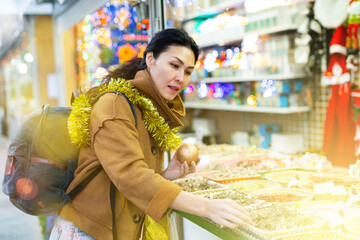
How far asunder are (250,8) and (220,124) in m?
2.61

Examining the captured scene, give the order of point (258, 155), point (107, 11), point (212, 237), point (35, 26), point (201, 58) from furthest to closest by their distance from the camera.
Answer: point (35, 26)
point (201, 58)
point (107, 11)
point (258, 155)
point (212, 237)

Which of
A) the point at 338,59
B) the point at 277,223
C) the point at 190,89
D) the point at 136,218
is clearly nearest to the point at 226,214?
the point at 277,223

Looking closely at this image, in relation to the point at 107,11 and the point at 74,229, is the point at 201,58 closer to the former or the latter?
the point at 107,11

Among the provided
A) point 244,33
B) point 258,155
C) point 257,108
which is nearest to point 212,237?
point 258,155

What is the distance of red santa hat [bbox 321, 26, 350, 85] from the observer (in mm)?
4082

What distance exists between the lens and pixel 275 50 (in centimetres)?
495

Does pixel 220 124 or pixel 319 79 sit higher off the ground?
pixel 319 79

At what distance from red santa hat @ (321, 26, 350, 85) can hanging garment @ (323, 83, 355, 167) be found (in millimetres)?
89

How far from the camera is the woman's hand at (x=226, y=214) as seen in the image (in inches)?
57.7

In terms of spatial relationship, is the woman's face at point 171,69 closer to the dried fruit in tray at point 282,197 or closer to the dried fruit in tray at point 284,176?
the dried fruit in tray at point 282,197

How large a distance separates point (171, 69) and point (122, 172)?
1.81 ft

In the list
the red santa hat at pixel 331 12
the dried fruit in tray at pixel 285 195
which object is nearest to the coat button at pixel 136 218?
the dried fruit in tray at pixel 285 195

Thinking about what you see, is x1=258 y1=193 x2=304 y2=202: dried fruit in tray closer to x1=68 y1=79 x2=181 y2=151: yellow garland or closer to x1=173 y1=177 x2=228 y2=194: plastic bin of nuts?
x1=173 y1=177 x2=228 y2=194: plastic bin of nuts

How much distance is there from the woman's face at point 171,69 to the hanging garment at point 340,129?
2.80 meters
